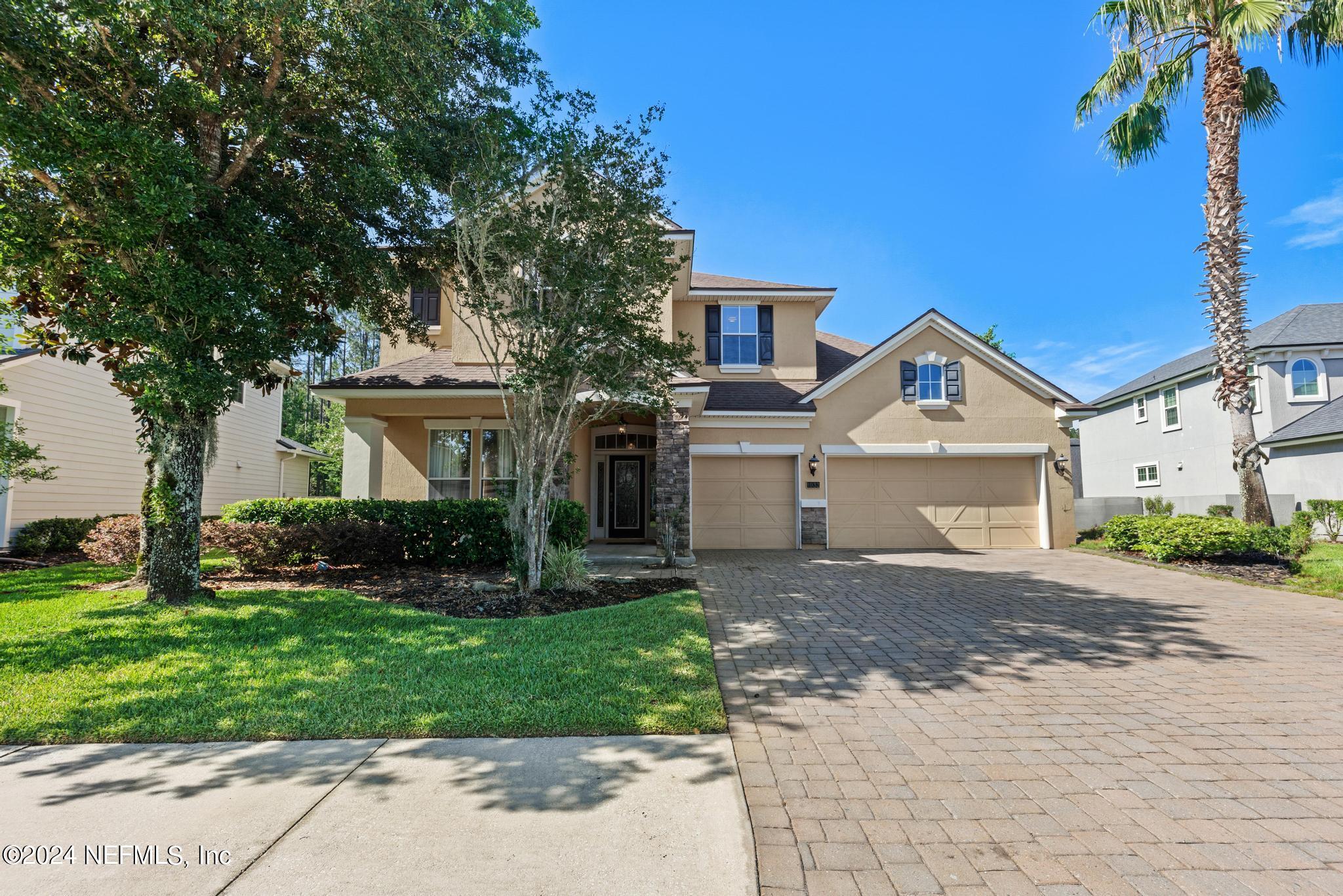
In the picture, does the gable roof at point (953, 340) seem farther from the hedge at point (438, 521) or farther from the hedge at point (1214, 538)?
the hedge at point (438, 521)

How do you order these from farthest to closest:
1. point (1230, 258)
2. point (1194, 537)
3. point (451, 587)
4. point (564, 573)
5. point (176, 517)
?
point (1230, 258) < point (1194, 537) < point (451, 587) < point (564, 573) < point (176, 517)

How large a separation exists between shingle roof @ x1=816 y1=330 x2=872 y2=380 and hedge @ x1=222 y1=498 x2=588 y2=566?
9.25m

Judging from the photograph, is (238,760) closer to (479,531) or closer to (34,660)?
(34,660)

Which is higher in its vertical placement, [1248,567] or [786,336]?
[786,336]

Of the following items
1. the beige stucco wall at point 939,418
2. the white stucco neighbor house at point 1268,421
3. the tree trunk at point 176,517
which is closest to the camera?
the tree trunk at point 176,517

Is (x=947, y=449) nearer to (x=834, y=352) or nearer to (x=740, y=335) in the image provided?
(x=834, y=352)

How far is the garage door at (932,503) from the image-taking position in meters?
14.3

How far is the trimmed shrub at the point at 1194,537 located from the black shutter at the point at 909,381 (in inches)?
213

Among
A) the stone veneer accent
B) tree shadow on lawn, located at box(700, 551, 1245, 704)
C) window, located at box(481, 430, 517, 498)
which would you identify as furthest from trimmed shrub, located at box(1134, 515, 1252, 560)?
window, located at box(481, 430, 517, 498)

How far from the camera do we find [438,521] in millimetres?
9891

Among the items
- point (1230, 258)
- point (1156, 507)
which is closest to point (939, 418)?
point (1230, 258)

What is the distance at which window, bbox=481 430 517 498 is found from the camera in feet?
42.0

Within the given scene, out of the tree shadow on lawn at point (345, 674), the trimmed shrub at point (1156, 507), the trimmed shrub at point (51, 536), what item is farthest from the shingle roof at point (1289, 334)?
the trimmed shrub at point (51, 536)

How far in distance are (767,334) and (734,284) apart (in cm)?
169
